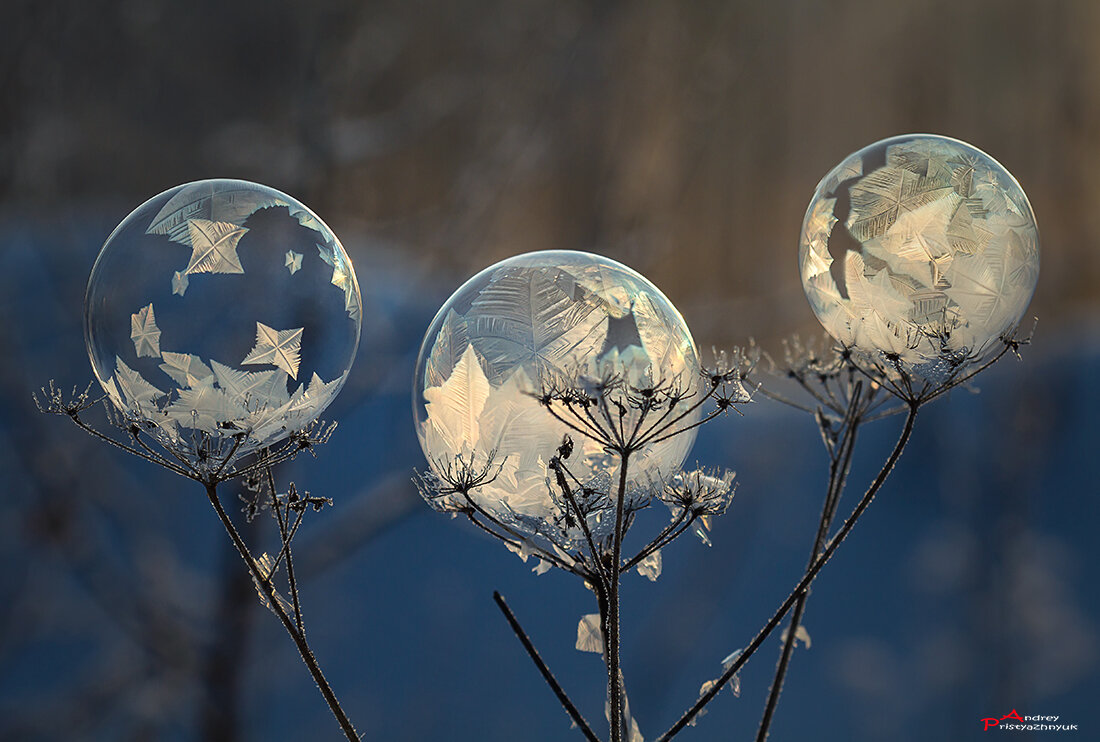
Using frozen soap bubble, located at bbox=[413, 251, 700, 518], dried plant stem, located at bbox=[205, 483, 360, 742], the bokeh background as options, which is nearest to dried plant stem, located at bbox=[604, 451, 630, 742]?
frozen soap bubble, located at bbox=[413, 251, 700, 518]

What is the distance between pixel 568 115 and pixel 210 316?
1546mm

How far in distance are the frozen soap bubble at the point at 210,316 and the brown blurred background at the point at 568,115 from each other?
53.7 inches

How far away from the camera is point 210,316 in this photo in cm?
61

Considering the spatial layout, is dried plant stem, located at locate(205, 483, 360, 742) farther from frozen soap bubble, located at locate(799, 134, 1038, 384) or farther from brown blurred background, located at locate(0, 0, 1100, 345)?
brown blurred background, located at locate(0, 0, 1100, 345)

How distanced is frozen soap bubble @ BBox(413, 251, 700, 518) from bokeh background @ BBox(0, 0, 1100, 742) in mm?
1321

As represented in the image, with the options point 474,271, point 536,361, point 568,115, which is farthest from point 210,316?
point 568,115

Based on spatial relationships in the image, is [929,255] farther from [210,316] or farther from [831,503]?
[210,316]

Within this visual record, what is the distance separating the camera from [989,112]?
85.1 inches

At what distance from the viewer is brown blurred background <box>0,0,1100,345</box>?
6.22 feet

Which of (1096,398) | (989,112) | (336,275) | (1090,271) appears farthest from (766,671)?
(336,275)

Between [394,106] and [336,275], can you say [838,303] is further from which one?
[394,106]

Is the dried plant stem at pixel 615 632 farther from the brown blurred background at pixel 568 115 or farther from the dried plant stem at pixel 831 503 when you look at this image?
the brown blurred background at pixel 568 115

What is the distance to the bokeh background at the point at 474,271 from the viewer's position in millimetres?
1891

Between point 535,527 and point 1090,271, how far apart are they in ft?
6.64
